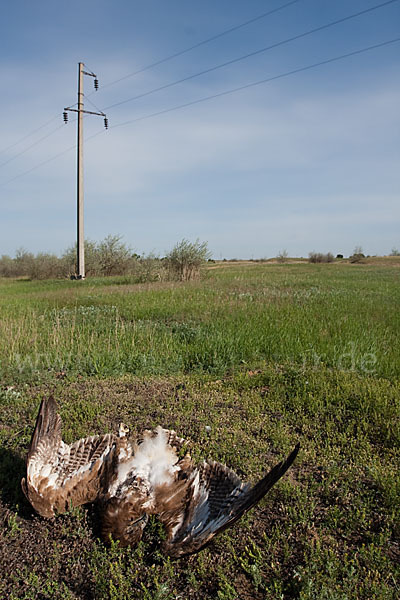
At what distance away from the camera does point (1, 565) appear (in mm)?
2527

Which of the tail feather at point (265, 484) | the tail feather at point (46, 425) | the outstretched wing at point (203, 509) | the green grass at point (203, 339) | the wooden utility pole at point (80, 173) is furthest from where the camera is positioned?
the wooden utility pole at point (80, 173)

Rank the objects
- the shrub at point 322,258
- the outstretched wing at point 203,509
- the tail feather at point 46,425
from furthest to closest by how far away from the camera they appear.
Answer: the shrub at point 322,258
the tail feather at point 46,425
the outstretched wing at point 203,509

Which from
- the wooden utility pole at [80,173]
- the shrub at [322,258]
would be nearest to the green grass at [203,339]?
the wooden utility pole at [80,173]

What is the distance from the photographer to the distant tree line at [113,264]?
2350 cm

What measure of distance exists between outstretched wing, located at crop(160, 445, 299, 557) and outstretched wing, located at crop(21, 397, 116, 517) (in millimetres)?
514

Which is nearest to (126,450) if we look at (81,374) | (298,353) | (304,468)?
(304,468)

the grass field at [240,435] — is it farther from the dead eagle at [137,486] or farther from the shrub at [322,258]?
the shrub at [322,258]

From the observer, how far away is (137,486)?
104 inches

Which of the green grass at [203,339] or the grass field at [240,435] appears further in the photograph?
the green grass at [203,339]

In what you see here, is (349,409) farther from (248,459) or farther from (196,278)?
(196,278)

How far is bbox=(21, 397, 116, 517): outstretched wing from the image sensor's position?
2.72 meters

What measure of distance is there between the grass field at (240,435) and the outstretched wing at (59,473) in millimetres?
155

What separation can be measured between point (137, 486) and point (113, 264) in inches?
1158

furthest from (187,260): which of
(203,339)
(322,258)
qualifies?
(322,258)
